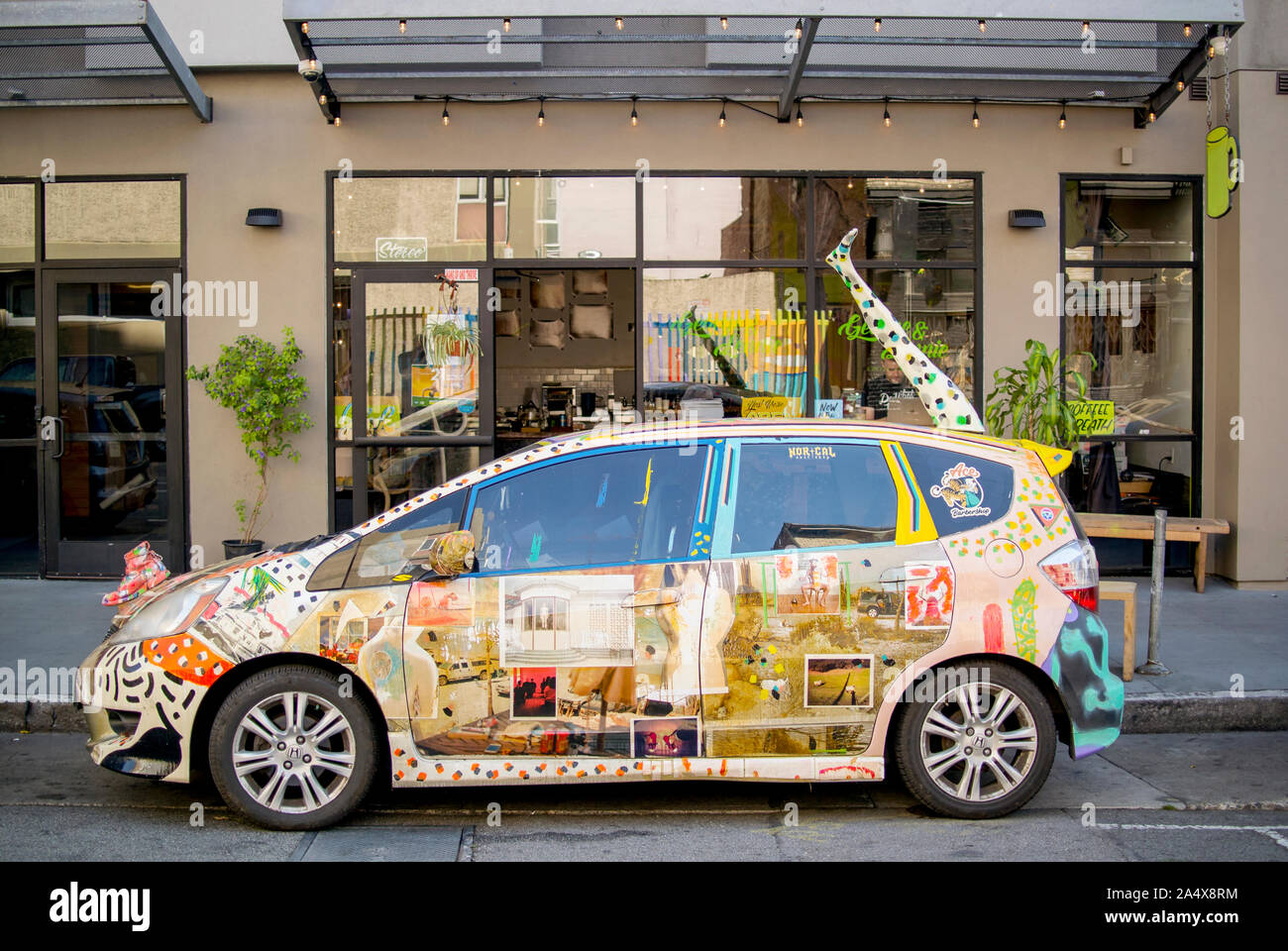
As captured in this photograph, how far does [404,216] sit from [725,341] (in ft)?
9.72

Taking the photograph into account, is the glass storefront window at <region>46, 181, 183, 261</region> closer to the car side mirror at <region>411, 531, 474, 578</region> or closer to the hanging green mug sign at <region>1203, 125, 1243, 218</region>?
the car side mirror at <region>411, 531, 474, 578</region>

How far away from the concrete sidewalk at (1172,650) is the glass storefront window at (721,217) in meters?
4.10

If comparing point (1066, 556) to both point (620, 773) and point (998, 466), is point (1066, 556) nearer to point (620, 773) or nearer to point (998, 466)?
point (998, 466)

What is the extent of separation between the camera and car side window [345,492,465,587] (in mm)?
5098

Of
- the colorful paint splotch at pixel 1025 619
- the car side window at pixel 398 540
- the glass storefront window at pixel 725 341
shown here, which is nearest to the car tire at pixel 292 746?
the car side window at pixel 398 540

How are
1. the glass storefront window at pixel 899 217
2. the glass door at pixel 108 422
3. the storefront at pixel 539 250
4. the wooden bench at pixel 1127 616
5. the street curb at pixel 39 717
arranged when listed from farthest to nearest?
the glass storefront window at pixel 899 217, the glass door at pixel 108 422, the storefront at pixel 539 250, the wooden bench at pixel 1127 616, the street curb at pixel 39 717

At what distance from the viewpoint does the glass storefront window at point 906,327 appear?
10203mm

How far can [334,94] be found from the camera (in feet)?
31.9

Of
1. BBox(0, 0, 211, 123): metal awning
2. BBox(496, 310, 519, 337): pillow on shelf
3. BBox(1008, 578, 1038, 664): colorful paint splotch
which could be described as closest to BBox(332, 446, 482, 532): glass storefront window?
BBox(496, 310, 519, 337): pillow on shelf

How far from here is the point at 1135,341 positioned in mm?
10375

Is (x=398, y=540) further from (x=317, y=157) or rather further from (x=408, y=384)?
(x=317, y=157)

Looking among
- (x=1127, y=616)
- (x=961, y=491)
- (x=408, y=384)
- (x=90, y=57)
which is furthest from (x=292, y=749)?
(x=90, y=57)

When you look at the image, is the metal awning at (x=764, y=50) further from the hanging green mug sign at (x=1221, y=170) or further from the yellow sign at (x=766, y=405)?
the yellow sign at (x=766, y=405)

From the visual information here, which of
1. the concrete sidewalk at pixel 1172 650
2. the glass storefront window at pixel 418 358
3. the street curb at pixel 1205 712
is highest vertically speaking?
the glass storefront window at pixel 418 358
